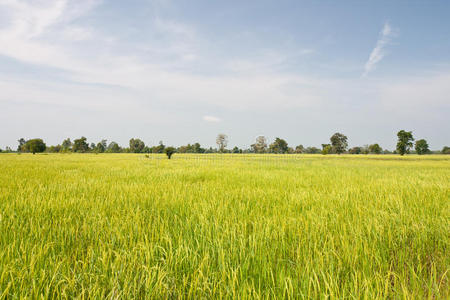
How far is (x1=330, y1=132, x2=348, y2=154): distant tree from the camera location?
347 feet

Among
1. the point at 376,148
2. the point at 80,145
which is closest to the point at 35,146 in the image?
the point at 80,145

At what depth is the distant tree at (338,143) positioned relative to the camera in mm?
105750

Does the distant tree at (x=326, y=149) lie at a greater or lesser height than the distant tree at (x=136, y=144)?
lesser

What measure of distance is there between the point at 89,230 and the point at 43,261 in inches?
26.4

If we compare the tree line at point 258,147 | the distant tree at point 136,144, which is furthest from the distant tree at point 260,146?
the distant tree at point 136,144

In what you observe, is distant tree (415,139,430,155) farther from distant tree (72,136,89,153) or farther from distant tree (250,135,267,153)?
distant tree (72,136,89,153)

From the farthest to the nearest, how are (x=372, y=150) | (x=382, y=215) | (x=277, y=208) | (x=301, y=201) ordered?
(x=372, y=150), (x=301, y=201), (x=277, y=208), (x=382, y=215)

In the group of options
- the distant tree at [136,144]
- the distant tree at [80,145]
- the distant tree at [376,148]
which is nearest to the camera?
the distant tree at [80,145]

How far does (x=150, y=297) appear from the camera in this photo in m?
1.27

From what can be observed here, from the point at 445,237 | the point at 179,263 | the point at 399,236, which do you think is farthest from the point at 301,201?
the point at 179,263

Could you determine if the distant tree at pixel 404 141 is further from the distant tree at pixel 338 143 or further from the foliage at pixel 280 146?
the foliage at pixel 280 146

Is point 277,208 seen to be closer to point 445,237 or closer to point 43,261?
point 445,237

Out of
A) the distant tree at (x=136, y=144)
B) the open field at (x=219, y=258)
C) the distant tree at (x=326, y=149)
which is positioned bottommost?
the open field at (x=219, y=258)

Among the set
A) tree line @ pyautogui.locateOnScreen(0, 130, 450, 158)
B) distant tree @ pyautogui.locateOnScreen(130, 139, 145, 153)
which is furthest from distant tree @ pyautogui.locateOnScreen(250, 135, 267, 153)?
distant tree @ pyautogui.locateOnScreen(130, 139, 145, 153)
